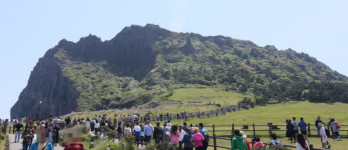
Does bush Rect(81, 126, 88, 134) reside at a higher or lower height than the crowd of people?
lower

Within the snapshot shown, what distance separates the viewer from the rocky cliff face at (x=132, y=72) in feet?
418

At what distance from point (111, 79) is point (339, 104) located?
381 ft

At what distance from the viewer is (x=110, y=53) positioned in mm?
183625

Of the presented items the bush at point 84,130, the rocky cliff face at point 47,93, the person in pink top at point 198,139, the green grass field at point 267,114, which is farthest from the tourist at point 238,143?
the rocky cliff face at point 47,93

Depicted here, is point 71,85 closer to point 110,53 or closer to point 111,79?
point 111,79

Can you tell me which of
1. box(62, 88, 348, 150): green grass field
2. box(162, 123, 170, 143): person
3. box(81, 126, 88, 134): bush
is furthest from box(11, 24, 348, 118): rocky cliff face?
box(162, 123, 170, 143): person

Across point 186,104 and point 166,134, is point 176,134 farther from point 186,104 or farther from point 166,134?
point 186,104

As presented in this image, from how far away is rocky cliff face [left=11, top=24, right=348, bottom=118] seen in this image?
127 meters

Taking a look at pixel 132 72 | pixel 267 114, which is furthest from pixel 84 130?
pixel 132 72

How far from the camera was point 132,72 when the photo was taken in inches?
6708

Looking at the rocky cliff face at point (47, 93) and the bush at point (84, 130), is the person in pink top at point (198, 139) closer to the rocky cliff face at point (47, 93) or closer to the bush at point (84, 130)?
the bush at point (84, 130)

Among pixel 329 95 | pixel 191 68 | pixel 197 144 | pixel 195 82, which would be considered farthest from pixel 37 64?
pixel 197 144

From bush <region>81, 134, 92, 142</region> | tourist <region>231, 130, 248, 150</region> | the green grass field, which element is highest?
tourist <region>231, 130, 248, 150</region>

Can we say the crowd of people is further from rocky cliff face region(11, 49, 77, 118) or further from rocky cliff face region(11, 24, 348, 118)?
rocky cliff face region(11, 49, 77, 118)
